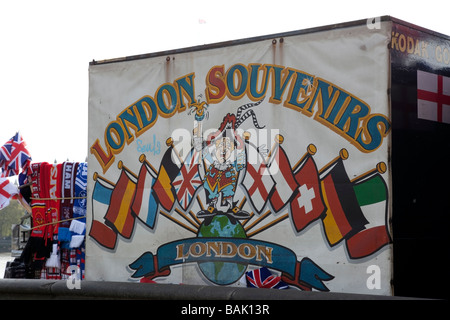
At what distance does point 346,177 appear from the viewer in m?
5.56

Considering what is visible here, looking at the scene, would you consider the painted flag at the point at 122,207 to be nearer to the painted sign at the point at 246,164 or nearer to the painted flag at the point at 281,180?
the painted sign at the point at 246,164

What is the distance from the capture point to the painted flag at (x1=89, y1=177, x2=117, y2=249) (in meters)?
6.92

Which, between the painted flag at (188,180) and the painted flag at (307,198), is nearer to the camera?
the painted flag at (307,198)

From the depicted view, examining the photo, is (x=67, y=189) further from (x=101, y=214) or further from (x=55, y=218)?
(x=101, y=214)

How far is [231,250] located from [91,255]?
5.24 feet

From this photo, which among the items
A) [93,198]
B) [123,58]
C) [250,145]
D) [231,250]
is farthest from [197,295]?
[123,58]

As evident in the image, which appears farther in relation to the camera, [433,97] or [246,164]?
[246,164]

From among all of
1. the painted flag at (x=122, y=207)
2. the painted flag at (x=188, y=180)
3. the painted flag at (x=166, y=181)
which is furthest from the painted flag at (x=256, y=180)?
the painted flag at (x=122, y=207)

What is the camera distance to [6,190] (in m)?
9.12

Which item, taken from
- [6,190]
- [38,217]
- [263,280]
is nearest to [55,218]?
[38,217]

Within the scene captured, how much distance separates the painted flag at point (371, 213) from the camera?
5.34 metres

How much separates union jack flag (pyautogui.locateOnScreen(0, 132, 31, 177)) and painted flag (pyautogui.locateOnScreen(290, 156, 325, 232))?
4.47 m

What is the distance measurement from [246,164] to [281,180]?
344mm

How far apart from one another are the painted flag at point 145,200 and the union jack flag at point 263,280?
1099 millimetres
